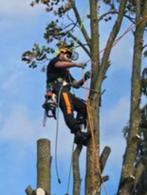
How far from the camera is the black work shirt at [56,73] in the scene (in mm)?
6895

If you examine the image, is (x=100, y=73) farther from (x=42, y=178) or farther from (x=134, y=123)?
(x=42, y=178)

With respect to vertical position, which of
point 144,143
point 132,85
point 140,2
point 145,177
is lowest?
point 132,85

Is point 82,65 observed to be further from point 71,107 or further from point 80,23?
point 80,23

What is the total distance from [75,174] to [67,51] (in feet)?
5.38

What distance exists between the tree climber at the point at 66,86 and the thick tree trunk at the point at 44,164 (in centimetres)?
77

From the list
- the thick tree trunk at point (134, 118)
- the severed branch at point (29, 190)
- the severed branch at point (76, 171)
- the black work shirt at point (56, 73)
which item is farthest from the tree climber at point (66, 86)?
the severed branch at point (29, 190)

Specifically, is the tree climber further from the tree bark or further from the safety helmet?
the tree bark

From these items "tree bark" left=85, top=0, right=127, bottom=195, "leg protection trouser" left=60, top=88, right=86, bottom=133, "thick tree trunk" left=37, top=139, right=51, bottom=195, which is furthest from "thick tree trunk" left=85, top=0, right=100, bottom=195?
"thick tree trunk" left=37, top=139, right=51, bottom=195

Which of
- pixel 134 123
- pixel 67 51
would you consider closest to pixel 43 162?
pixel 134 123

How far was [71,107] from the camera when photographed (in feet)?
21.7

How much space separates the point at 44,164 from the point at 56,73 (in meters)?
1.76

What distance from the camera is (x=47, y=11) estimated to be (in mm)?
10617

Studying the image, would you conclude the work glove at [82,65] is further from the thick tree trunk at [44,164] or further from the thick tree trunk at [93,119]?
the thick tree trunk at [44,164]

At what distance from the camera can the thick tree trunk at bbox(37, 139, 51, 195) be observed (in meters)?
5.25
